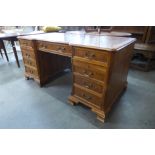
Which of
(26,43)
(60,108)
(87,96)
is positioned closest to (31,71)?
(26,43)

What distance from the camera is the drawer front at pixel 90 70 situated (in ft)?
4.14

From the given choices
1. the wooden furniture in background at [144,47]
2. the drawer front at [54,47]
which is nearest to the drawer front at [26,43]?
the drawer front at [54,47]

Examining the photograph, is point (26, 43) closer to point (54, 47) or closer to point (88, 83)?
point (54, 47)

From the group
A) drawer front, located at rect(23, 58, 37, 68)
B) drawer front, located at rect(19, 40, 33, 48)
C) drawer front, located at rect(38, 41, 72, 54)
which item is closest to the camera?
drawer front, located at rect(38, 41, 72, 54)

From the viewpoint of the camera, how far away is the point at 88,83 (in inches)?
56.4

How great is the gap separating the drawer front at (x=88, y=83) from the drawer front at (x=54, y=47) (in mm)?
307

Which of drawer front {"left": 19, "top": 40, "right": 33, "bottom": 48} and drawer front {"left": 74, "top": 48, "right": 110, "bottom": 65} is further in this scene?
drawer front {"left": 19, "top": 40, "right": 33, "bottom": 48}

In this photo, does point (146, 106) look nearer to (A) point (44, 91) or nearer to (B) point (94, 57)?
(B) point (94, 57)

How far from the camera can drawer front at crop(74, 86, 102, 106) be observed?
4.73ft

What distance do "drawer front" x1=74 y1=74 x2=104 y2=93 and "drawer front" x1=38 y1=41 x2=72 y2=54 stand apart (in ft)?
1.01

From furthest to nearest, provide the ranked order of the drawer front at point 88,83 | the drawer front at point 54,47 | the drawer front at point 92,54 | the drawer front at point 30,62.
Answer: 1. the drawer front at point 30,62
2. the drawer front at point 54,47
3. the drawer front at point 88,83
4. the drawer front at point 92,54

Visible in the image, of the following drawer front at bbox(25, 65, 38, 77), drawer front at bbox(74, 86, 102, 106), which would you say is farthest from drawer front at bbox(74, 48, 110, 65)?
drawer front at bbox(25, 65, 38, 77)

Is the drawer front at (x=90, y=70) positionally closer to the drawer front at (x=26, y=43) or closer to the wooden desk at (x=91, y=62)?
the wooden desk at (x=91, y=62)

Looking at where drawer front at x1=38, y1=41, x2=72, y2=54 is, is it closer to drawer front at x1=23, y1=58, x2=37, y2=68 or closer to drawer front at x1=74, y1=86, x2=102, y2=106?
drawer front at x1=23, y1=58, x2=37, y2=68
